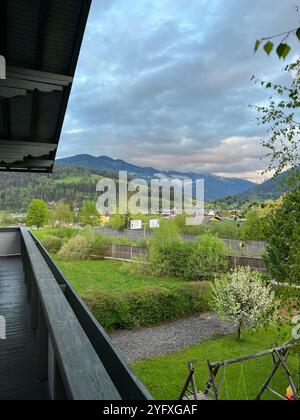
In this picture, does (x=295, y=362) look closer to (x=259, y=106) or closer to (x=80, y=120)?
(x=259, y=106)

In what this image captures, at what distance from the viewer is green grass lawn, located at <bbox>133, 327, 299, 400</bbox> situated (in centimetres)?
766

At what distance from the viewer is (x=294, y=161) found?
12.2ft

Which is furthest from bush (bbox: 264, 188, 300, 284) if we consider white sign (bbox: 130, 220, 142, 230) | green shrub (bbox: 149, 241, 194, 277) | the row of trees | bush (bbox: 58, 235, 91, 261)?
the row of trees

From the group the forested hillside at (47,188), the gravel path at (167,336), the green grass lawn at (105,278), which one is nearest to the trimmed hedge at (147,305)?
the gravel path at (167,336)

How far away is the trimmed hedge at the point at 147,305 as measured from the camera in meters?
11.7

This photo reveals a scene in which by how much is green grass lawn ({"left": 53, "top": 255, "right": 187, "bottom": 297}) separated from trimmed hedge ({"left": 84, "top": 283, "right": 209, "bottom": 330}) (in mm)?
2873

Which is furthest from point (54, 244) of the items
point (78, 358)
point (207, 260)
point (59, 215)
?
point (78, 358)

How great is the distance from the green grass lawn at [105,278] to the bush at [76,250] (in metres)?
1.19

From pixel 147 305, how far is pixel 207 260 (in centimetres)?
772

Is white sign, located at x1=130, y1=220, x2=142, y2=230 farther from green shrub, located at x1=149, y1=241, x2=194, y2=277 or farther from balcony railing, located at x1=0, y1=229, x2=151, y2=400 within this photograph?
balcony railing, located at x1=0, y1=229, x2=151, y2=400

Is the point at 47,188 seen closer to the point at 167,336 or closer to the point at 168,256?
the point at 168,256

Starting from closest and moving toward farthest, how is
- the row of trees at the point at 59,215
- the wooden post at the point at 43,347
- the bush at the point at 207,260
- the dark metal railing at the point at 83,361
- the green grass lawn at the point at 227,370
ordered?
1. the dark metal railing at the point at 83,361
2. the wooden post at the point at 43,347
3. the green grass lawn at the point at 227,370
4. the bush at the point at 207,260
5. the row of trees at the point at 59,215

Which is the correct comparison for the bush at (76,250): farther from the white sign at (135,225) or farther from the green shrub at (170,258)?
the white sign at (135,225)

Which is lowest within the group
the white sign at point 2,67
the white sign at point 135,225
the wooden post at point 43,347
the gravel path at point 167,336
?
the gravel path at point 167,336
